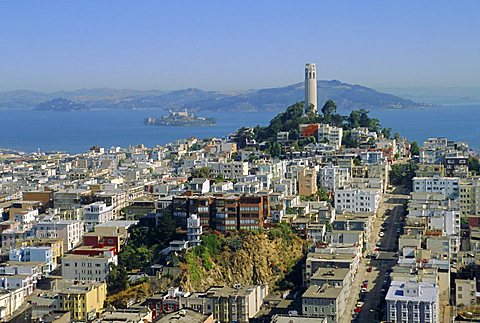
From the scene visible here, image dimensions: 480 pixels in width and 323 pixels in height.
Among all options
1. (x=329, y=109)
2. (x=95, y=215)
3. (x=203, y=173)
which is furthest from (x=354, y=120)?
(x=95, y=215)

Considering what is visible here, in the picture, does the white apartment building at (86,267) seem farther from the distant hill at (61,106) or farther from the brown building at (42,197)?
the distant hill at (61,106)

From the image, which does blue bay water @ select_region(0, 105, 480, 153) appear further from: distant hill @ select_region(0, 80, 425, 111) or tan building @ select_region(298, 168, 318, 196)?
tan building @ select_region(298, 168, 318, 196)

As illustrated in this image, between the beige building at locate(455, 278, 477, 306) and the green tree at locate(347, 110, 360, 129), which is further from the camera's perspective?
the green tree at locate(347, 110, 360, 129)

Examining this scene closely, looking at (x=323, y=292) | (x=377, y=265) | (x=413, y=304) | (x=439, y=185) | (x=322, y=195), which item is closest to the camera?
(x=413, y=304)

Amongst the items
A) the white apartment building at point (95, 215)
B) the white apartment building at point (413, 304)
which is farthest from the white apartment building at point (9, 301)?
the white apartment building at point (413, 304)

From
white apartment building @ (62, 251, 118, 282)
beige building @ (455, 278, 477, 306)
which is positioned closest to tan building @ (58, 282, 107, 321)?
white apartment building @ (62, 251, 118, 282)

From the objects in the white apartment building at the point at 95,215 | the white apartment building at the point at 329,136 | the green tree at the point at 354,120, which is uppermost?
the green tree at the point at 354,120

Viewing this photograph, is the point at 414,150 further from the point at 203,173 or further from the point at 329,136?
the point at 203,173
